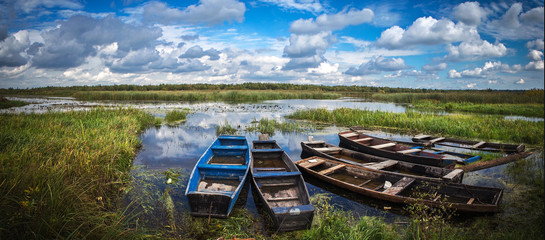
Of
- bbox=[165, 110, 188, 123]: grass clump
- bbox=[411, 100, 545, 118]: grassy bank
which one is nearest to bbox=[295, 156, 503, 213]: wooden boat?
bbox=[165, 110, 188, 123]: grass clump

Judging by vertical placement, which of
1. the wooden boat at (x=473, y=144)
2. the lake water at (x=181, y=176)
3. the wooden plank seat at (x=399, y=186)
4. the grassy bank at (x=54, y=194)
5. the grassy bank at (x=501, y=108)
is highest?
the grassy bank at (x=501, y=108)

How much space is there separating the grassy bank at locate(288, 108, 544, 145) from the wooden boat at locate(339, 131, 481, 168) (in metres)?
4.99

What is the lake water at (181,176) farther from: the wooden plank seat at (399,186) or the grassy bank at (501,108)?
the grassy bank at (501,108)

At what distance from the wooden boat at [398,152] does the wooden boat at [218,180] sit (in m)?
5.14

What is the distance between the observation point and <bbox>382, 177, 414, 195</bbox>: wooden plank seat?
6.36 m

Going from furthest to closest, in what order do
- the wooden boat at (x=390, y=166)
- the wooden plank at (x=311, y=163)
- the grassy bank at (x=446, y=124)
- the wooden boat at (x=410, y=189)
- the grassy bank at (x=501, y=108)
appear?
the grassy bank at (x=501, y=108) < the grassy bank at (x=446, y=124) < the wooden plank at (x=311, y=163) < the wooden boat at (x=390, y=166) < the wooden boat at (x=410, y=189)

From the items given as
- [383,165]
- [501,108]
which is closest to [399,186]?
[383,165]

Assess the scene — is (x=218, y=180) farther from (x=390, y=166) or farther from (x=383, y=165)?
(x=390, y=166)

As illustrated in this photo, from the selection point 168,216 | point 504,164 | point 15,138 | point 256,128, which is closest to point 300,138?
point 256,128

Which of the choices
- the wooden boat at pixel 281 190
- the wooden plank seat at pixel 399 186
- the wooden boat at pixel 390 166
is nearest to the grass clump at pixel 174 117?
the wooden boat at pixel 281 190

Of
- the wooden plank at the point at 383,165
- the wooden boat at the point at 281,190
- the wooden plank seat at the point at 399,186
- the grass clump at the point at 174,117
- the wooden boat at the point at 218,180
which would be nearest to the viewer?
the wooden boat at the point at 281,190

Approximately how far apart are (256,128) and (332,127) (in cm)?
530

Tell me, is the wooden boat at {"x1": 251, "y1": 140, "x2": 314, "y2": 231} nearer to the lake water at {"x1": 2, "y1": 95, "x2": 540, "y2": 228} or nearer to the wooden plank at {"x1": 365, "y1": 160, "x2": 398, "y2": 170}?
the lake water at {"x1": 2, "y1": 95, "x2": 540, "y2": 228}

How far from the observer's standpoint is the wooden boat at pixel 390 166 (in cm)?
706
